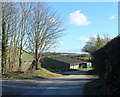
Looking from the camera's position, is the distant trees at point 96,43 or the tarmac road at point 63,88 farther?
the distant trees at point 96,43

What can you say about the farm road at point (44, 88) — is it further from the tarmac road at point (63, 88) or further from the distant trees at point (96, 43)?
the distant trees at point (96, 43)

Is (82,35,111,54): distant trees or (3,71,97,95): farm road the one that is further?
(82,35,111,54): distant trees

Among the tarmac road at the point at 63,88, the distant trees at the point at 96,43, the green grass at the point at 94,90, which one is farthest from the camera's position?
the distant trees at the point at 96,43

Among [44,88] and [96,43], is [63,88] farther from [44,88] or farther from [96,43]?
[96,43]

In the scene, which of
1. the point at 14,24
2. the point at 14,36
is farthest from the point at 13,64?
the point at 14,24

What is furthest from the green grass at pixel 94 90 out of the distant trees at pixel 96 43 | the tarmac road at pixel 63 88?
the distant trees at pixel 96 43

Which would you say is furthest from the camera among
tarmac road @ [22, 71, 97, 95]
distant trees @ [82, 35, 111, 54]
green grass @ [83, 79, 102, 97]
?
distant trees @ [82, 35, 111, 54]

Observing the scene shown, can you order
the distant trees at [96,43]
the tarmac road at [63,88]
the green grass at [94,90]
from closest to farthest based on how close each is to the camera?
1. the green grass at [94,90]
2. the tarmac road at [63,88]
3. the distant trees at [96,43]

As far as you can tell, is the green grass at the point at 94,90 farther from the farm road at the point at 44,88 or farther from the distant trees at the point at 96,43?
the distant trees at the point at 96,43

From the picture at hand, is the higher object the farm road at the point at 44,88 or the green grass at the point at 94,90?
the green grass at the point at 94,90

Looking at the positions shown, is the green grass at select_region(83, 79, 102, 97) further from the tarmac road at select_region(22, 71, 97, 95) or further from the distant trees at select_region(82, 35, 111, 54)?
the distant trees at select_region(82, 35, 111, 54)

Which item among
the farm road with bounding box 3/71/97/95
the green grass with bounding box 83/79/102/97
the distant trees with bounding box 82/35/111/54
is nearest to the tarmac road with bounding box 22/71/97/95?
the farm road with bounding box 3/71/97/95

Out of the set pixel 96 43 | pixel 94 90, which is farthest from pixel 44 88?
pixel 96 43

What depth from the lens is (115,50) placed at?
236 inches
